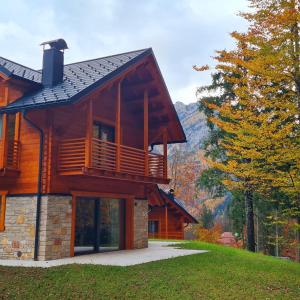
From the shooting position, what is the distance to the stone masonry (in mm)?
12984

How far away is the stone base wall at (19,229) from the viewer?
13.1 meters

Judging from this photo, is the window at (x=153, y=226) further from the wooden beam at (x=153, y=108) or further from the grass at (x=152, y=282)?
the grass at (x=152, y=282)

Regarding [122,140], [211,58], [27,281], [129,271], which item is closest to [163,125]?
[122,140]

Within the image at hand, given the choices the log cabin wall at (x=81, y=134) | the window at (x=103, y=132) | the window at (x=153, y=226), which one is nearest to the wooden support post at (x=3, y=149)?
the log cabin wall at (x=81, y=134)

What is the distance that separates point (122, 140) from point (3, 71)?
5.62 metres

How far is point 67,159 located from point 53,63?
3783 millimetres

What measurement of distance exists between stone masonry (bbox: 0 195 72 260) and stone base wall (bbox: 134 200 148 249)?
415 centimetres

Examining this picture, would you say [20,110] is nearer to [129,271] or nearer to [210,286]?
[129,271]

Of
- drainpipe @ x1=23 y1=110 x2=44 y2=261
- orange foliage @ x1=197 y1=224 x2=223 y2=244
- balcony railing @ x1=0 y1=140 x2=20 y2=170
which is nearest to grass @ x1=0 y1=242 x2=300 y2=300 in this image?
drainpipe @ x1=23 y1=110 x2=44 y2=261

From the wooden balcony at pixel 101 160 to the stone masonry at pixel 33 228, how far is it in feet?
3.97

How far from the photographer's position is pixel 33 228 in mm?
13062

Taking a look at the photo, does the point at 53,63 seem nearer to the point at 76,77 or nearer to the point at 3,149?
the point at 76,77

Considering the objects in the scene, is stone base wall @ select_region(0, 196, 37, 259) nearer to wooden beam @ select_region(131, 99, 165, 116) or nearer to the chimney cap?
the chimney cap

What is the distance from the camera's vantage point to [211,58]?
64.3 feet
